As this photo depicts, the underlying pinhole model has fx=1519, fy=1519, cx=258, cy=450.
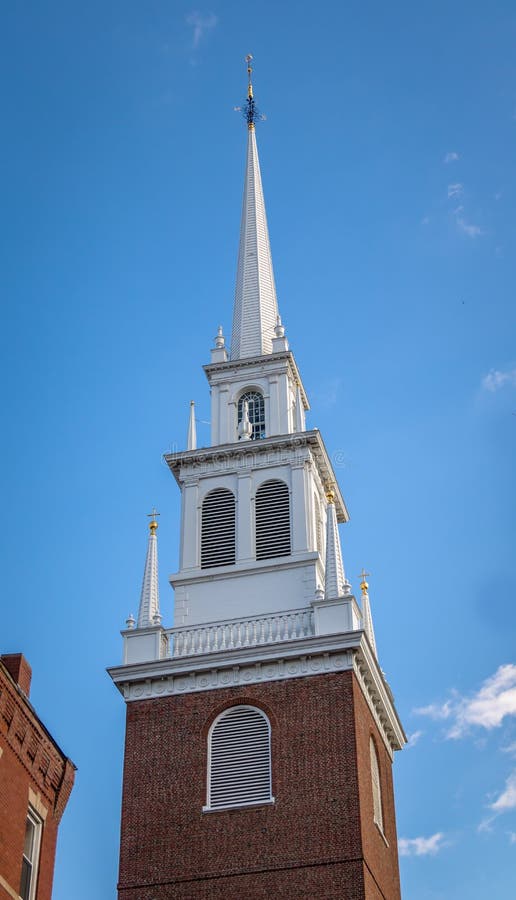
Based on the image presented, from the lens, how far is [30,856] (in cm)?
2912

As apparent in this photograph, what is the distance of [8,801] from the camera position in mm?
27969

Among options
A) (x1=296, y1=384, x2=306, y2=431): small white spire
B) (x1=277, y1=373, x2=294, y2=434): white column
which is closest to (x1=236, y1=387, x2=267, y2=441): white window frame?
(x1=277, y1=373, x2=294, y2=434): white column

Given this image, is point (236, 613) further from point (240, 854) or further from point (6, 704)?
point (6, 704)

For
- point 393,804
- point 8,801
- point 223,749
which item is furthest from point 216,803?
point 8,801

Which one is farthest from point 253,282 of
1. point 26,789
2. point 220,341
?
point 26,789

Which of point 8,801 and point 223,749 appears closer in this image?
point 8,801

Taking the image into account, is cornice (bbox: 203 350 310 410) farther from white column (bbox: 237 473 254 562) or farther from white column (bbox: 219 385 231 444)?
white column (bbox: 237 473 254 562)

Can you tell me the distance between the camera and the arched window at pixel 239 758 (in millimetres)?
40875

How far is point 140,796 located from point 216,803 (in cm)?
219

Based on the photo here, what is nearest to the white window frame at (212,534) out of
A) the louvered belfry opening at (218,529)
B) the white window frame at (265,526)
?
the louvered belfry opening at (218,529)

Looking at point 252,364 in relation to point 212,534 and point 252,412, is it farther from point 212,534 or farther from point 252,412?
point 212,534

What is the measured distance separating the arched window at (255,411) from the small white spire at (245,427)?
0.31 metres

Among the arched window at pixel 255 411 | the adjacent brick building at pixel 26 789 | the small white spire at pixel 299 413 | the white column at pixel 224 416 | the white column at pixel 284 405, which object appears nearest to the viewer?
the adjacent brick building at pixel 26 789

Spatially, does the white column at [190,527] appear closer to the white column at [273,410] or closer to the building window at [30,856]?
the white column at [273,410]
